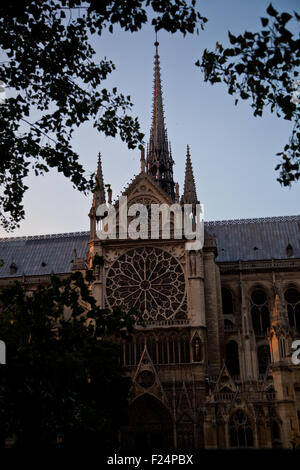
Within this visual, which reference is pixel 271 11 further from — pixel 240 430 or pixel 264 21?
pixel 240 430

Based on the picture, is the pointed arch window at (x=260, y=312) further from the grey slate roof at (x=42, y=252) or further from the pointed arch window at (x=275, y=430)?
A: the grey slate roof at (x=42, y=252)

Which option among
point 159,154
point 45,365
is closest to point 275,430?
point 45,365

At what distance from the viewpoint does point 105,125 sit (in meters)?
13.6

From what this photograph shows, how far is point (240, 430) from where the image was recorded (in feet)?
98.8

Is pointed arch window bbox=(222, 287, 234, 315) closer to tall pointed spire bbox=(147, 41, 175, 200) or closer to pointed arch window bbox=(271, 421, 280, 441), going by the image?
tall pointed spire bbox=(147, 41, 175, 200)

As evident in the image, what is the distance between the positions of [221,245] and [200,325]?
14.6m

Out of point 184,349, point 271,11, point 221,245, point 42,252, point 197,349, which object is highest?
point 42,252

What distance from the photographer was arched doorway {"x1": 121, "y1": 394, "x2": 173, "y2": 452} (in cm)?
3469

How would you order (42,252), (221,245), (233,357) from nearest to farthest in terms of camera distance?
1. (233,357)
2. (221,245)
3. (42,252)

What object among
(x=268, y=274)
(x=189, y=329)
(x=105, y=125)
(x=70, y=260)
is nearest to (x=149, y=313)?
(x=189, y=329)

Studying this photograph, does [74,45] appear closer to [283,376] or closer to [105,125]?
[105,125]

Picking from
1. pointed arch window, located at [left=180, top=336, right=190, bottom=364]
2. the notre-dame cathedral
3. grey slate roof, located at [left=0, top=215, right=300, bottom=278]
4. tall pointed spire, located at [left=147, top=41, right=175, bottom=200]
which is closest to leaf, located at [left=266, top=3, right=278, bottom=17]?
the notre-dame cathedral

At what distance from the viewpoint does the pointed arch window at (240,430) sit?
29.7m

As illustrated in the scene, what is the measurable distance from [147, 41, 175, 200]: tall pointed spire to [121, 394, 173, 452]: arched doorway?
→ 59.6ft
